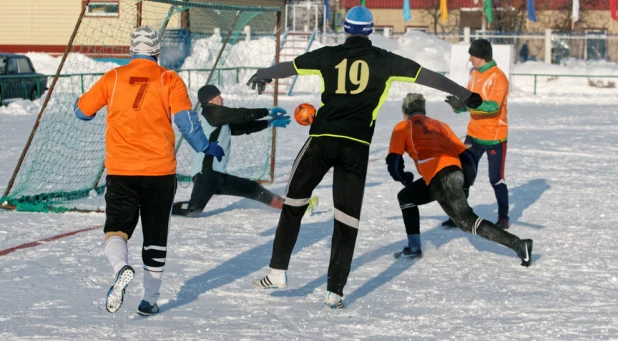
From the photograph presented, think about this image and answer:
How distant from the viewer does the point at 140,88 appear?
17.8 ft

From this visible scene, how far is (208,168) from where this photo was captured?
926 cm

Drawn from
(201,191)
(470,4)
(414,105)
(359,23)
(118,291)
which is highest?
(470,4)

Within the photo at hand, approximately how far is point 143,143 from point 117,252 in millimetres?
637

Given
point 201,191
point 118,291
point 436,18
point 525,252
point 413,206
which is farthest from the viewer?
point 436,18

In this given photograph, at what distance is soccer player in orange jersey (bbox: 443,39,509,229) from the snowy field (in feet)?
1.67

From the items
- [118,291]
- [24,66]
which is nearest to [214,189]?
[118,291]

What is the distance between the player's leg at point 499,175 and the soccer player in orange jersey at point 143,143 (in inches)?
158

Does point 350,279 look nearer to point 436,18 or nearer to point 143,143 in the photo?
point 143,143

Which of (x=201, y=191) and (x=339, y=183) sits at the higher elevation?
(x=339, y=183)

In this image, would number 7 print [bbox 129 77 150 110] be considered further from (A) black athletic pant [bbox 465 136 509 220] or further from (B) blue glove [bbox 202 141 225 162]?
(A) black athletic pant [bbox 465 136 509 220]

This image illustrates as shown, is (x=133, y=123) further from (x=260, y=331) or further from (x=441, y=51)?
(x=441, y=51)

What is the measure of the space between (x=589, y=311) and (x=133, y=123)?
9.83ft

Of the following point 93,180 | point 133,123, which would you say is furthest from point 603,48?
point 133,123

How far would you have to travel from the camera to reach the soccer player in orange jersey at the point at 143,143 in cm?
545
